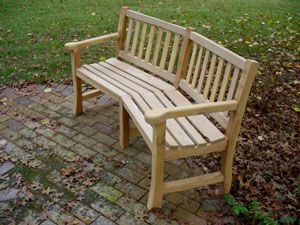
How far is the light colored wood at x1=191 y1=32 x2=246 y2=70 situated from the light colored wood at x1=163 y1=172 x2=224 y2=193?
1.04 metres

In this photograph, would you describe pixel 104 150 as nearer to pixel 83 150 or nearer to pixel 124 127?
pixel 83 150

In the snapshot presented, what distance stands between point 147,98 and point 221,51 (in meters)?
0.93

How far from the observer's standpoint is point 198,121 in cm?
346

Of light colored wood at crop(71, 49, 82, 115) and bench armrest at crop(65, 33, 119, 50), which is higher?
bench armrest at crop(65, 33, 119, 50)

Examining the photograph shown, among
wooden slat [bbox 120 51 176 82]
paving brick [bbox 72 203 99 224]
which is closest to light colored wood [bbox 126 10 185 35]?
wooden slat [bbox 120 51 176 82]

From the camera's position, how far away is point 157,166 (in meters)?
3.05

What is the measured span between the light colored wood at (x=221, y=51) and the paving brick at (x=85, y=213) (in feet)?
5.86

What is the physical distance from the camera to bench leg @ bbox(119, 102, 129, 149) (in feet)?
12.8

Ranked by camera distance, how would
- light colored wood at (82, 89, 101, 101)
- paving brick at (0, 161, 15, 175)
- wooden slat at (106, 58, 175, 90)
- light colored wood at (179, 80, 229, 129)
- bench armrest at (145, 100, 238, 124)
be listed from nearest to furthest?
1. bench armrest at (145, 100, 238, 124)
2. light colored wood at (179, 80, 229, 129)
3. paving brick at (0, 161, 15, 175)
4. wooden slat at (106, 58, 175, 90)
5. light colored wood at (82, 89, 101, 101)

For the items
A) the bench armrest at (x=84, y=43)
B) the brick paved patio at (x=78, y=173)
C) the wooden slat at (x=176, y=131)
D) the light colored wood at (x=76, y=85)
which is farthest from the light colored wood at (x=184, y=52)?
the light colored wood at (x=76, y=85)

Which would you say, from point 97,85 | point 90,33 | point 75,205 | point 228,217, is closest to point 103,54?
point 90,33

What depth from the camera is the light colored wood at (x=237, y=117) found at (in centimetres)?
295

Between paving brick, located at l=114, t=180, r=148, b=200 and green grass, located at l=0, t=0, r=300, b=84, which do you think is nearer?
paving brick, located at l=114, t=180, r=148, b=200

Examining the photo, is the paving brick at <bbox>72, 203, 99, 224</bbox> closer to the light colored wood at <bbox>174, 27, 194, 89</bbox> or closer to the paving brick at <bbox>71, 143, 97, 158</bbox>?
the paving brick at <bbox>71, 143, 97, 158</bbox>
